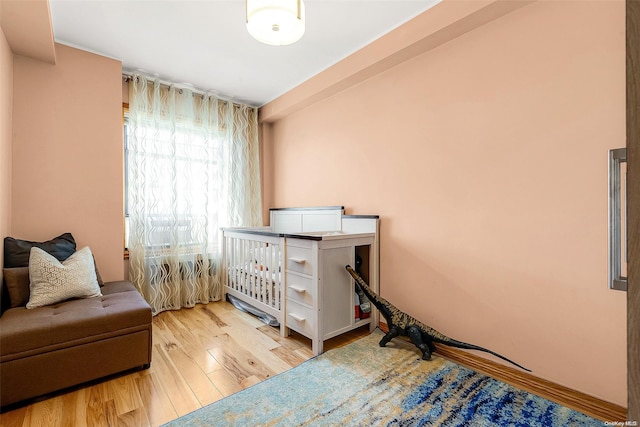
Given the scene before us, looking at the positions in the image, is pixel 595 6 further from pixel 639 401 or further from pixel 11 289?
pixel 11 289

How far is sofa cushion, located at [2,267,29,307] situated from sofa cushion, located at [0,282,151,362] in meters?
0.09

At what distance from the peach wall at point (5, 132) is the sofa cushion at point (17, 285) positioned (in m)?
0.22

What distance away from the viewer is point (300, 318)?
7.20 ft

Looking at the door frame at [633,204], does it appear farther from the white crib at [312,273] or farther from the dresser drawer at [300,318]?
the dresser drawer at [300,318]

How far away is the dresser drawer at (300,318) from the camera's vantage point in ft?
Answer: 6.99

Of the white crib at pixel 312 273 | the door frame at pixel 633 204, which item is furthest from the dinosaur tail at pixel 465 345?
the door frame at pixel 633 204

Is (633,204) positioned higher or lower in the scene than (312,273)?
higher

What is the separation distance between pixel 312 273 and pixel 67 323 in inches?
58.9

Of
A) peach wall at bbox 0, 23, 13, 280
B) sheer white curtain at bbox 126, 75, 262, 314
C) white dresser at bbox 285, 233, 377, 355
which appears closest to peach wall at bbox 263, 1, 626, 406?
white dresser at bbox 285, 233, 377, 355

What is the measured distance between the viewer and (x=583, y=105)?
1546mm

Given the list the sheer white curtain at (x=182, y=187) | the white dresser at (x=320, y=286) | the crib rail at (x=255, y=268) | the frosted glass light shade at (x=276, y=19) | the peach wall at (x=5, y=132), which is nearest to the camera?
the frosted glass light shade at (x=276, y=19)

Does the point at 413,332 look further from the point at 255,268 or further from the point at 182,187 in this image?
the point at 182,187

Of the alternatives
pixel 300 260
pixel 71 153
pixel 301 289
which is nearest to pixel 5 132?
pixel 71 153

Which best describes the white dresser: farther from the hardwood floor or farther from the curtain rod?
the curtain rod
